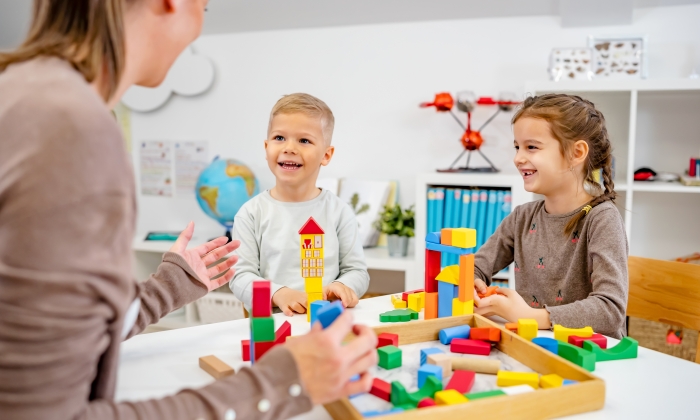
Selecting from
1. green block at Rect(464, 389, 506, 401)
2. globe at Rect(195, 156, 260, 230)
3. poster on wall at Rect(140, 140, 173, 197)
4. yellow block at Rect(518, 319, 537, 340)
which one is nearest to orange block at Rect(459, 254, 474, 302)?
yellow block at Rect(518, 319, 537, 340)

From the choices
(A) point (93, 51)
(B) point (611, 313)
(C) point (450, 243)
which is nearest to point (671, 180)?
(B) point (611, 313)

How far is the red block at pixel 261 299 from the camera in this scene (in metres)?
0.81

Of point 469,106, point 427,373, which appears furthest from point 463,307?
point 469,106

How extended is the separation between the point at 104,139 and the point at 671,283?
135cm

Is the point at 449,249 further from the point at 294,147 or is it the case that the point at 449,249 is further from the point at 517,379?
the point at 294,147

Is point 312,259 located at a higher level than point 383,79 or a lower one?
lower

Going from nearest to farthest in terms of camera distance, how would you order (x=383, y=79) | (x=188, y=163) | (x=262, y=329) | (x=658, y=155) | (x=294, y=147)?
1. (x=262, y=329)
2. (x=294, y=147)
3. (x=658, y=155)
4. (x=383, y=79)
5. (x=188, y=163)

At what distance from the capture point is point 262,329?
2.76 ft

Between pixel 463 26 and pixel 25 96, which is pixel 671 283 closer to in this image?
pixel 25 96

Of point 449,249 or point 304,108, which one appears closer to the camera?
point 449,249

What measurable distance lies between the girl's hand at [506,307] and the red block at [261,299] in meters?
0.49

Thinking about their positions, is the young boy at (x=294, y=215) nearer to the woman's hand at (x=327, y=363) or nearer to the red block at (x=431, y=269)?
the red block at (x=431, y=269)

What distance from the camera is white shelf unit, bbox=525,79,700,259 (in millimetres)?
2449

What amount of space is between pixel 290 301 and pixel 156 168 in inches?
88.9
